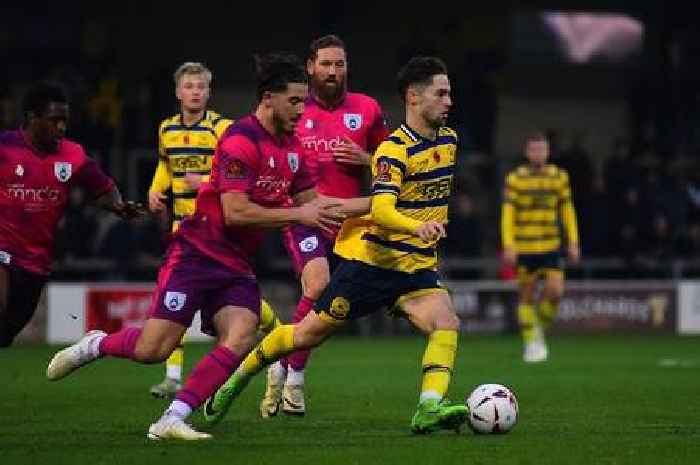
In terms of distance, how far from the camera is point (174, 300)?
941 centimetres

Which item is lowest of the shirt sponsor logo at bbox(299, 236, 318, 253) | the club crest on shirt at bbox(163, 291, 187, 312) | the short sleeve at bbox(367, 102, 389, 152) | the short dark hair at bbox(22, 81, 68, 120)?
the club crest on shirt at bbox(163, 291, 187, 312)

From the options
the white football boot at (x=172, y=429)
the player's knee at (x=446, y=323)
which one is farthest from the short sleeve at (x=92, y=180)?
the player's knee at (x=446, y=323)

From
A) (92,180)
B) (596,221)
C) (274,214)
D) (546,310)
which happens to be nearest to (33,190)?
(92,180)

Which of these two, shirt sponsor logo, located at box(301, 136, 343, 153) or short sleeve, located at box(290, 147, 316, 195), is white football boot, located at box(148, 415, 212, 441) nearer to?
short sleeve, located at box(290, 147, 316, 195)

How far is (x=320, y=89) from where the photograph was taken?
11773mm

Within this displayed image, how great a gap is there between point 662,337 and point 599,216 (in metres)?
2.19

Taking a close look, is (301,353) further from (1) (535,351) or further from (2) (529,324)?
(2) (529,324)

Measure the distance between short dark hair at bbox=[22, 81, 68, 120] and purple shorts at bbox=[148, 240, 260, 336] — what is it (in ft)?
5.81

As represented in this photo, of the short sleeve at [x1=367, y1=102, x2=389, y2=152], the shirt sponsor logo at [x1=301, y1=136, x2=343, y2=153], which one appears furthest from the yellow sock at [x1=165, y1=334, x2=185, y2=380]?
the short sleeve at [x1=367, y1=102, x2=389, y2=152]

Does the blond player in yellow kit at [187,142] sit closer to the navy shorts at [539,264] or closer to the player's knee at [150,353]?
the player's knee at [150,353]

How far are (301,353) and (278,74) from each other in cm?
269

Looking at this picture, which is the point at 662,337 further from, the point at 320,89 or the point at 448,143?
the point at 448,143

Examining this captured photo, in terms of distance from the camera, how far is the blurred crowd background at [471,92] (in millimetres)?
22703

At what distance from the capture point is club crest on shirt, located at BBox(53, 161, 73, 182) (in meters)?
11.1
